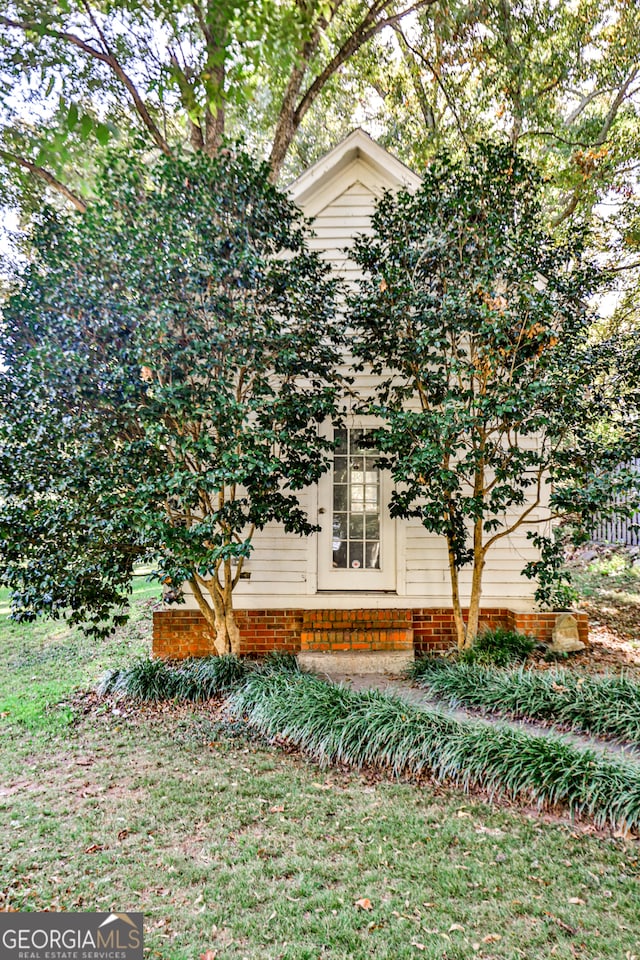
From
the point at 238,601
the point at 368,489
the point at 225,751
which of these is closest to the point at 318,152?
the point at 368,489

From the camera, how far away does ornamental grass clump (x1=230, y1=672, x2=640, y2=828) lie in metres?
3.71

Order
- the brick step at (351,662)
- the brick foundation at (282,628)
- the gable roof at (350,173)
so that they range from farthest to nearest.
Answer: the gable roof at (350,173)
the brick foundation at (282,628)
the brick step at (351,662)

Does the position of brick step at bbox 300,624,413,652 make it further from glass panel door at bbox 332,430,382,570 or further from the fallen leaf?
the fallen leaf

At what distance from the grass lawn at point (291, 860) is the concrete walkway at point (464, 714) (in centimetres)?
77

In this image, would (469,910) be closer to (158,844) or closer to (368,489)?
(158,844)

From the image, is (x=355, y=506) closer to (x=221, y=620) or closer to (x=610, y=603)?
(x=221, y=620)

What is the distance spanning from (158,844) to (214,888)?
2.06 ft

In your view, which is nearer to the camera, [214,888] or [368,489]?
[214,888]

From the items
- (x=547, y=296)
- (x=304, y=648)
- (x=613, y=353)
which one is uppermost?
(x=547, y=296)

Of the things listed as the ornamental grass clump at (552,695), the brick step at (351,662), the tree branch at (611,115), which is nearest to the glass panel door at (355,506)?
the brick step at (351,662)

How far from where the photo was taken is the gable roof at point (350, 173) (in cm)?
704

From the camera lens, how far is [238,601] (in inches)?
277

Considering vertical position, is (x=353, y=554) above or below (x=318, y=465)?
below

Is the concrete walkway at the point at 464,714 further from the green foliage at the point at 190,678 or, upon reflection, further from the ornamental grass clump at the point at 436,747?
the green foliage at the point at 190,678
